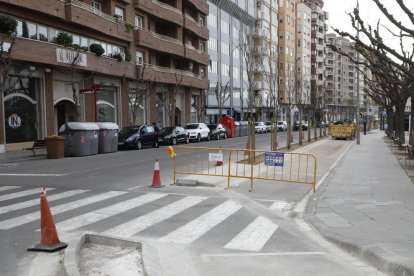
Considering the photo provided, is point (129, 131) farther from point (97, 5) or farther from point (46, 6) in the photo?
point (97, 5)

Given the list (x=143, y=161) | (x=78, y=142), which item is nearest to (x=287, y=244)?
(x=143, y=161)

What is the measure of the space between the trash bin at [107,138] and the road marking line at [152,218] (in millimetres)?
14799

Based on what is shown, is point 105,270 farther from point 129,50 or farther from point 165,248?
point 129,50

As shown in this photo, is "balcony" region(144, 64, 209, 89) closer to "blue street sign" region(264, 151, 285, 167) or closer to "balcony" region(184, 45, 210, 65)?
"balcony" region(184, 45, 210, 65)

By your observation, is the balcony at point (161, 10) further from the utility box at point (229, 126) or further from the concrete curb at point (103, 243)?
the concrete curb at point (103, 243)

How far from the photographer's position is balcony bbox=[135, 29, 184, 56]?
37.5 meters

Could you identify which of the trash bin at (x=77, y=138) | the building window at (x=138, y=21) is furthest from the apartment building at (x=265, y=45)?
the trash bin at (x=77, y=138)

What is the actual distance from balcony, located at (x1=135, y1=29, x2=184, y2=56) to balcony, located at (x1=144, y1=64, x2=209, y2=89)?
1.71 meters

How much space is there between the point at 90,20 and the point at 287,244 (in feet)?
88.0

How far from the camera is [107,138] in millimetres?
24484

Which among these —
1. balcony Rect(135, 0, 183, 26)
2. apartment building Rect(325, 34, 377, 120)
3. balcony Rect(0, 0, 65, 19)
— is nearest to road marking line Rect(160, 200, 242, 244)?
balcony Rect(0, 0, 65, 19)

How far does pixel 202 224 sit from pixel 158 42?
34401mm

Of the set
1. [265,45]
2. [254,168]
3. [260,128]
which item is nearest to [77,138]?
[254,168]

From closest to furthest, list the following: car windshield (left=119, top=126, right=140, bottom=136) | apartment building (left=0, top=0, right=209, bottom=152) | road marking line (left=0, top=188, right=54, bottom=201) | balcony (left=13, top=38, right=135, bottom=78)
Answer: road marking line (left=0, top=188, right=54, bottom=201), balcony (left=13, top=38, right=135, bottom=78), apartment building (left=0, top=0, right=209, bottom=152), car windshield (left=119, top=126, right=140, bottom=136)
